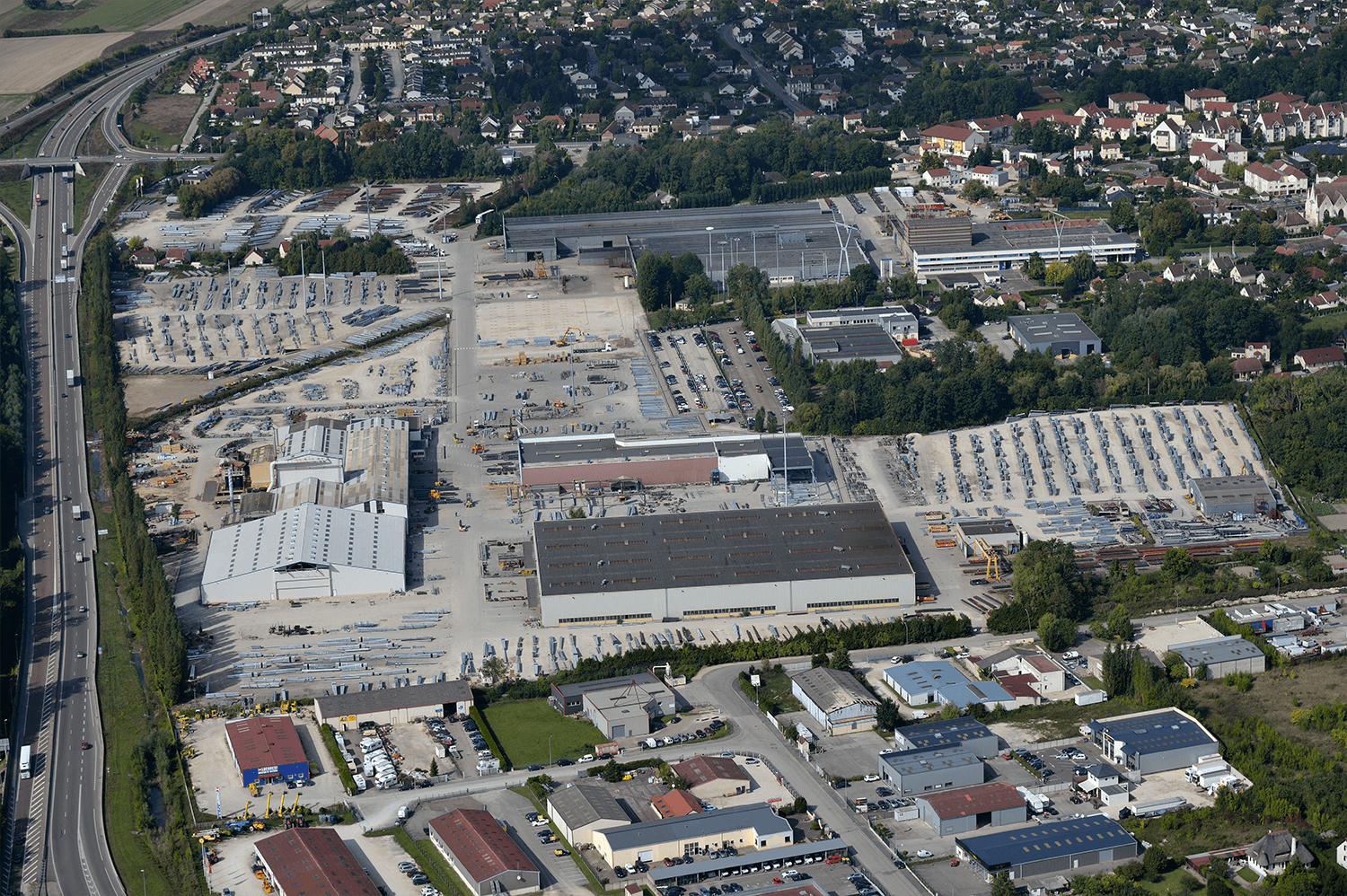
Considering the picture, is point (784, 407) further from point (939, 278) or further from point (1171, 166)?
point (1171, 166)

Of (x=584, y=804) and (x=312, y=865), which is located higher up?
(x=312, y=865)

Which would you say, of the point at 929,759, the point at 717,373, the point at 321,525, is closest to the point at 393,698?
the point at 321,525

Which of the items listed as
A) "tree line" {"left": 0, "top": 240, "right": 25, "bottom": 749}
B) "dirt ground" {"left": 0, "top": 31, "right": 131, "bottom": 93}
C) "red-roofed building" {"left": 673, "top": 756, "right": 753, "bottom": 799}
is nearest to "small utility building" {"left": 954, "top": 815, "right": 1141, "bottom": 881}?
"red-roofed building" {"left": 673, "top": 756, "right": 753, "bottom": 799}

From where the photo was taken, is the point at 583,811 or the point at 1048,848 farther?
the point at 583,811

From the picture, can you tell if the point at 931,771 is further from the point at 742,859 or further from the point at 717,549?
the point at 717,549

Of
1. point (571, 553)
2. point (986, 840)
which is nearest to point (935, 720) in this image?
point (986, 840)

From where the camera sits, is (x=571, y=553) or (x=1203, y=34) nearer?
(x=571, y=553)
